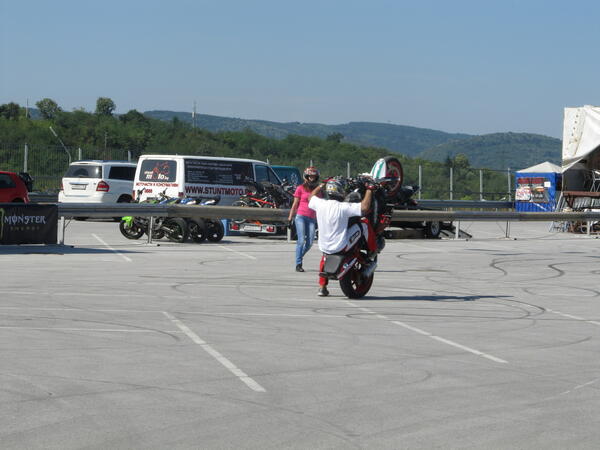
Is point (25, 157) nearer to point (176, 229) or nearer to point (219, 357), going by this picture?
point (176, 229)

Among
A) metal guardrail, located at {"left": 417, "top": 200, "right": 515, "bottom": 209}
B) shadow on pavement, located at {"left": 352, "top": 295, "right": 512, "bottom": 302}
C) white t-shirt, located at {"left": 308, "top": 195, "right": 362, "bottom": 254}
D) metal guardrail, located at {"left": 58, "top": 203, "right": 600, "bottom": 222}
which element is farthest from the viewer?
metal guardrail, located at {"left": 417, "top": 200, "right": 515, "bottom": 209}

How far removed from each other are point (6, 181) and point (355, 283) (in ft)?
49.9

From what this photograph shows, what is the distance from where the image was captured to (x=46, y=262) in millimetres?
18391

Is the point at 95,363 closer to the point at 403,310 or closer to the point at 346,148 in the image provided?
the point at 403,310

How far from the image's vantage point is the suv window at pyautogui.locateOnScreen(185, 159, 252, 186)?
90.4 ft

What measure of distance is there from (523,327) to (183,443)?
6.55m

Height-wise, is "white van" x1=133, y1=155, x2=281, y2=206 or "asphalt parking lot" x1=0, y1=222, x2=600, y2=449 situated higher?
"white van" x1=133, y1=155, x2=281, y2=206

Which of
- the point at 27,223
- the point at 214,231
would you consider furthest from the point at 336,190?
the point at 214,231

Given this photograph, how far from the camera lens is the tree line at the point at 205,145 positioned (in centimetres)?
4791

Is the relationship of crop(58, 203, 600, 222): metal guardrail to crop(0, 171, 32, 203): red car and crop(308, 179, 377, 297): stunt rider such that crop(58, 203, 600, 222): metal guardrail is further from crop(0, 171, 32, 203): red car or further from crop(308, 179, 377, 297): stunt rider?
crop(308, 179, 377, 297): stunt rider

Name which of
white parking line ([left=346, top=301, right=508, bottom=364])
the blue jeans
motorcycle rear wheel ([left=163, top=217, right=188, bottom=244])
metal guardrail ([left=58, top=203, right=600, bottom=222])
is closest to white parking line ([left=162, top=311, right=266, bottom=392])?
white parking line ([left=346, top=301, right=508, bottom=364])

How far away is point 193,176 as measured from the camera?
27.6 meters

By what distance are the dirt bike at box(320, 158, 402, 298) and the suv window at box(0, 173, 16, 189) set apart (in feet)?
47.6

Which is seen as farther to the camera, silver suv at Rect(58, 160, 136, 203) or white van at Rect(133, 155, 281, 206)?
silver suv at Rect(58, 160, 136, 203)
